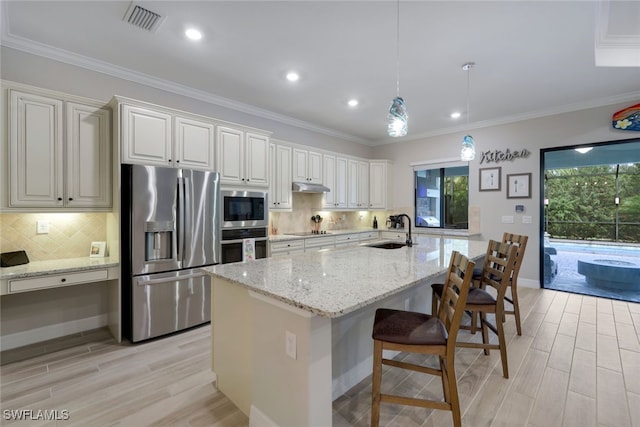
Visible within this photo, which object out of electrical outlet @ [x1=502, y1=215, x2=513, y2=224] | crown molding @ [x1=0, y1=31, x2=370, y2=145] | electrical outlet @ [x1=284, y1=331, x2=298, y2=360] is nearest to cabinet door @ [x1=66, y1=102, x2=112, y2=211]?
crown molding @ [x1=0, y1=31, x2=370, y2=145]

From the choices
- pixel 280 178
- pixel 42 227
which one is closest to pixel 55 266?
pixel 42 227

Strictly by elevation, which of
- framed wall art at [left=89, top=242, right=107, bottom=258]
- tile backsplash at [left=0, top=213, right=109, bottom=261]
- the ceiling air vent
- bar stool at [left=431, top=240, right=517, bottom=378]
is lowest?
bar stool at [left=431, top=240, right=517, bottom=378]

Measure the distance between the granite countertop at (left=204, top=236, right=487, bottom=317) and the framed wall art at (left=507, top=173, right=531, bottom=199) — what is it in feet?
9.14

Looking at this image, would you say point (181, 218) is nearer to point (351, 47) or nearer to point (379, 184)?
point (351, 47)

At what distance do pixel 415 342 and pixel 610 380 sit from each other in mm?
1917

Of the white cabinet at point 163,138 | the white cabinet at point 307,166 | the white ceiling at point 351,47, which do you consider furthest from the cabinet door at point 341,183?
the white cabinet at point 163,138

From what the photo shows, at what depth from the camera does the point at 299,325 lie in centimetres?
137

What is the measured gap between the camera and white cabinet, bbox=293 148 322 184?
477cm

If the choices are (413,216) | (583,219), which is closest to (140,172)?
(413,216)

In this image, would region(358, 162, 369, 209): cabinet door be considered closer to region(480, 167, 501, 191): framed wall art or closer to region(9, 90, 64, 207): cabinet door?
region(480, 167, 501, 191): framed wall art

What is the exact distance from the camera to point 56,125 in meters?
2.65

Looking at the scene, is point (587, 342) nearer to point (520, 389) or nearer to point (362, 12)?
point (520, 389)

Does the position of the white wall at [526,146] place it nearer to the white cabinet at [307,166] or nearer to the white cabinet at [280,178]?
the white cabinet at [307,166]

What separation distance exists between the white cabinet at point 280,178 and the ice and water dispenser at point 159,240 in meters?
1.64
